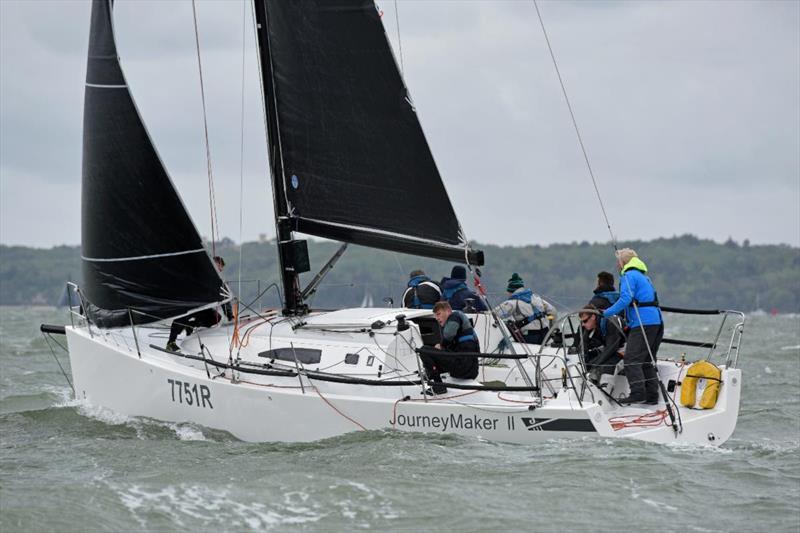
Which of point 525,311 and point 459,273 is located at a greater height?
point 459,273

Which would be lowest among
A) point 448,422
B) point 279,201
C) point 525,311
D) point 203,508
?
point 203,508

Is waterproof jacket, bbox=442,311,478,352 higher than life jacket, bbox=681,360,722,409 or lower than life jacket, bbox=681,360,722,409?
higher

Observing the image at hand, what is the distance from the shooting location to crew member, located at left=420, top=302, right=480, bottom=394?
1027cm

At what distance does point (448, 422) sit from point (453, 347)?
833 millimetres

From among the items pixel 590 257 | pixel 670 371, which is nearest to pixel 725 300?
pixel 590 257

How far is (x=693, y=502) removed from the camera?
8.34 meters

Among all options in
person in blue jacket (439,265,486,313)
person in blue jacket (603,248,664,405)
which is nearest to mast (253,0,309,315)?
person in blue jacket (439,265,486,313)

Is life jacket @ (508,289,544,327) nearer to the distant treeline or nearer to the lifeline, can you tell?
the lifeline

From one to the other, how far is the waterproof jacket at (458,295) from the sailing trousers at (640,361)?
2.09 m

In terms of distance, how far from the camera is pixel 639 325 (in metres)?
10.3

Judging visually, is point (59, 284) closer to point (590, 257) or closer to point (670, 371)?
point (590, 257)

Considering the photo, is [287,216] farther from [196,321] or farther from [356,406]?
[356,406]

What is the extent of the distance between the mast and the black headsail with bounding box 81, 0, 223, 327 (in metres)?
0.75

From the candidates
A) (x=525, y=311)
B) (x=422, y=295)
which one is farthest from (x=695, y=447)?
(x=422, y=295)
